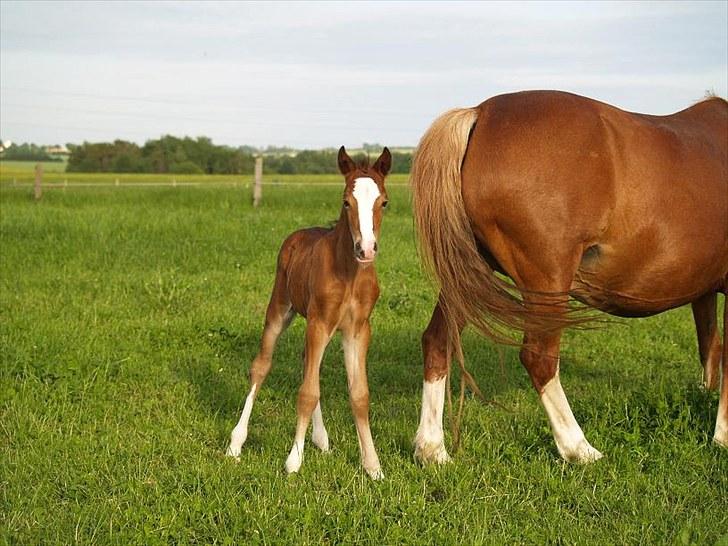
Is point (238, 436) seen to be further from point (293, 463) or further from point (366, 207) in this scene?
point (366, 207)

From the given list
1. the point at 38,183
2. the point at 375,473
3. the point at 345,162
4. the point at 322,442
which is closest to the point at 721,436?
the point at 375,473

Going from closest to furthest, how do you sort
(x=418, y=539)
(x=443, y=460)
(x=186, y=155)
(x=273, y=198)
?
1. (x=418, y=539)
2. (x=443, y=460)
3. (x=273, y=198)
4. (x=186, y=155)

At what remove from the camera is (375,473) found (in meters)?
4.43

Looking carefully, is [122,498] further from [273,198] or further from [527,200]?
[273,198]

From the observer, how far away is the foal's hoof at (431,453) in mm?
4707

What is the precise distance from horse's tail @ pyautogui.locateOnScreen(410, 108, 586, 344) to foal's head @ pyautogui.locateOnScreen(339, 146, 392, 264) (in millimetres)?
351

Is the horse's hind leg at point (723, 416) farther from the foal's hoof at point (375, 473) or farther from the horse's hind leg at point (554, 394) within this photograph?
the foal's hoof at point (375, 473)

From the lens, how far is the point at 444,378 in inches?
195

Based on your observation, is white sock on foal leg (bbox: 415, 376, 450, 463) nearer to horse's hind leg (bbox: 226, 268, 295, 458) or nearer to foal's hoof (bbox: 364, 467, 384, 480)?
foal's hoof (bbox: 364, 467, 384, 480)

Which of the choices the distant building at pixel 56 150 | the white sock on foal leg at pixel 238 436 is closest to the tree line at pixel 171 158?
the distant building at pixel 56 150

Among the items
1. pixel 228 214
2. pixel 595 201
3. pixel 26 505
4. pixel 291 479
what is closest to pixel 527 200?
pixel 595 201

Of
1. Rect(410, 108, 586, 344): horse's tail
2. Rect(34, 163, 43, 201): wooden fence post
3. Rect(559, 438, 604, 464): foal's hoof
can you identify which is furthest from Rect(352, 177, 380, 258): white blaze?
Rect(34, 163, 43, 201): wooden fence post

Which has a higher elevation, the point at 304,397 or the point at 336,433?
the point at 304,397

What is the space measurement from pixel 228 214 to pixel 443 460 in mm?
12568
